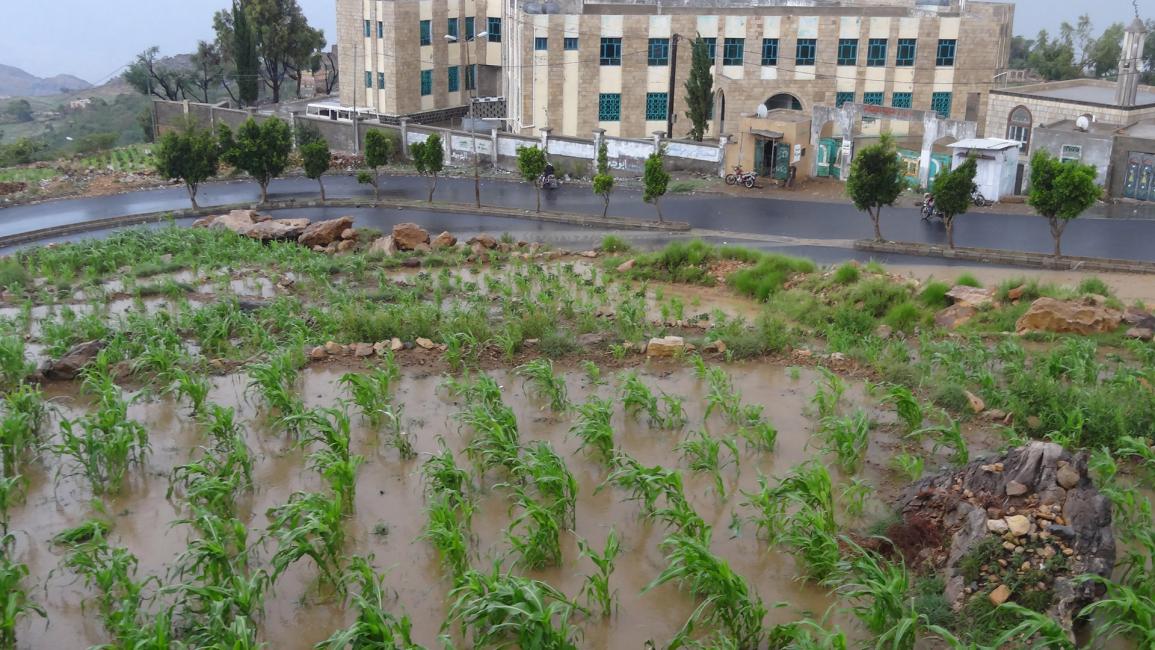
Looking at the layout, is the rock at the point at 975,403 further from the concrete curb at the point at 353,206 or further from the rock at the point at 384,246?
the concrete curb at the point at 353,206

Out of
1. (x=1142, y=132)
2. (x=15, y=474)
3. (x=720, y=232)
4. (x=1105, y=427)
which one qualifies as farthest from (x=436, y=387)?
(x=1142, y=132)

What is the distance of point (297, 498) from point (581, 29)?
3253cm

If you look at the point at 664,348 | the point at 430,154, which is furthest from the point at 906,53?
the point at 664,348

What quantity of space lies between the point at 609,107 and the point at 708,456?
31.8 meters

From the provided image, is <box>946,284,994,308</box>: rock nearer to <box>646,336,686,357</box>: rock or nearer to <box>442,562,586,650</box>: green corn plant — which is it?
<box>646,336,686,357</box>: rock

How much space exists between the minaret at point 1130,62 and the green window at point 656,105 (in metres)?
15.9

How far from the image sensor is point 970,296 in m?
17.5

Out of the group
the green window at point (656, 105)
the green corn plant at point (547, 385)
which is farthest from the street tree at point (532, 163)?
the green corn plant at point (547, 385)

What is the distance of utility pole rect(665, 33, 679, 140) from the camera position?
3888 centimetres

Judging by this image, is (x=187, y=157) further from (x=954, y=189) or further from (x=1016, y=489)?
(x=1016, y=489)

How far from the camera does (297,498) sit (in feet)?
31.0

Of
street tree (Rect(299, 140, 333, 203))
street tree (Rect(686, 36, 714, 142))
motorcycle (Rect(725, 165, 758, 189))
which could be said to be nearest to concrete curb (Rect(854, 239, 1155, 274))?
motorcycle (Rect(725, 165, 758, 189))

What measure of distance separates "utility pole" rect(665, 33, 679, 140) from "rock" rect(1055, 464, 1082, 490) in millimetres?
32361

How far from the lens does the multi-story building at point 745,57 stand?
38.9 m
